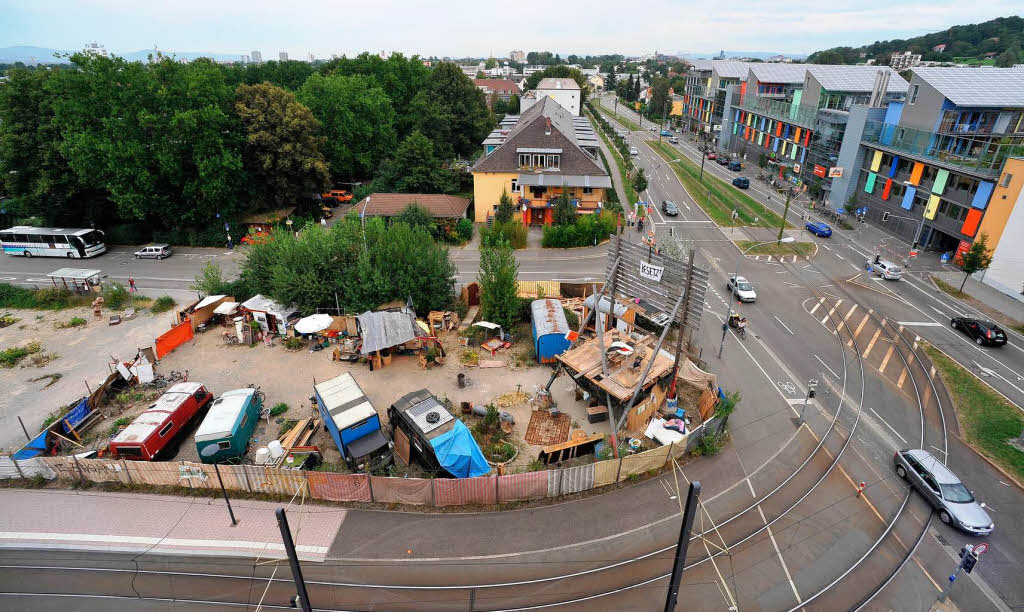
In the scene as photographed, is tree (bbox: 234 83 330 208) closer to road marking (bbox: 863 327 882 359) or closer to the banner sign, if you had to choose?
the banner sign

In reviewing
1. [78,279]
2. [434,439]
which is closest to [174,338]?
[78,279]

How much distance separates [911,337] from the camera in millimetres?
30906

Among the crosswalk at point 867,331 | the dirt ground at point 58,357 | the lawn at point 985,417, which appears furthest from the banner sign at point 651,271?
the dirt ground at point 58,357

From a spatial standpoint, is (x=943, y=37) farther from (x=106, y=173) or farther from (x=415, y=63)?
(x=106, y=173)

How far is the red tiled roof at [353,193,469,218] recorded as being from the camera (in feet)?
160

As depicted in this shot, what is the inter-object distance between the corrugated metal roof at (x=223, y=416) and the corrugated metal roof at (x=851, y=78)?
239 ft

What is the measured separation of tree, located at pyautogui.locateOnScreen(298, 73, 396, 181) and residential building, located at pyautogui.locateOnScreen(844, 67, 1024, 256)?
57226 mm

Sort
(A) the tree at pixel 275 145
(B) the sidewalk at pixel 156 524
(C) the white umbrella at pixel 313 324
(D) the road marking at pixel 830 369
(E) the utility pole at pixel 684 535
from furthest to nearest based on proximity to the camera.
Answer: (A) the tree at pixel 275 145
(C) the white umbrella at pixel 313 324
(D) the road marking at pixel 830 369
(B) the sidewalk at pixel 156 524
(E) the utility pole at pixel 684 535

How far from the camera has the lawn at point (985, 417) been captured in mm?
21094

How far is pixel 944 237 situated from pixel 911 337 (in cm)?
2107

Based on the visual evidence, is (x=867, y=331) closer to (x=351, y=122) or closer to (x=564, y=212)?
(x=564, y=212)

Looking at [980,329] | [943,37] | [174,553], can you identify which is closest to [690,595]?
[174,553]

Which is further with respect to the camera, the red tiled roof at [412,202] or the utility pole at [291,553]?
the red tiled roof at [412,202]

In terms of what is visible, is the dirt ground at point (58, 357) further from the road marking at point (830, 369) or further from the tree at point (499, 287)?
the road marking at point (830, 369)
